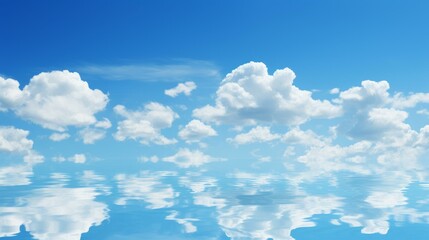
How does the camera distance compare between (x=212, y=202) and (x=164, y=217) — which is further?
(x=212, y=202)

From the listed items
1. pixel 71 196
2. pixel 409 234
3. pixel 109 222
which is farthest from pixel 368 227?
pixel 71 196

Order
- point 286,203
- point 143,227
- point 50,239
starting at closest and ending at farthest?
point 50,239
point 143,227
point 286,203

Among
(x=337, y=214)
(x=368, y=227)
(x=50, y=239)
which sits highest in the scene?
(x=337, y=214)

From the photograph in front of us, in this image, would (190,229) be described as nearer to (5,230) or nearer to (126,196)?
(5,230)

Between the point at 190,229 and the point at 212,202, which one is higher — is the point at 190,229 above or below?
below

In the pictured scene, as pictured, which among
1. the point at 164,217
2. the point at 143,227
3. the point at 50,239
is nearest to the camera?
the point at 50,239

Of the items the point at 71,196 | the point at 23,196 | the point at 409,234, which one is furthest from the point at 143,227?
the point at 23,196

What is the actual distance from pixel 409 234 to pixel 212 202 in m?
24.7

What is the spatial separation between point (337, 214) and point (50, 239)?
93.5ft

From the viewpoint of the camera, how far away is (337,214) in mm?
42375

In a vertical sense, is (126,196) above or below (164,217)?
above

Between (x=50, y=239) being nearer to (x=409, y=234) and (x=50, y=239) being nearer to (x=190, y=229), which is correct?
(x=190, y=229)

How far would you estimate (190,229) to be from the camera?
3472 centimetres

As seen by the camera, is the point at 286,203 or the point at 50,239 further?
the point at 286,203
